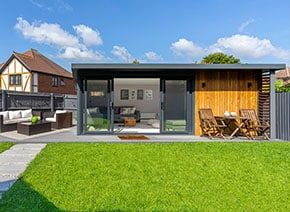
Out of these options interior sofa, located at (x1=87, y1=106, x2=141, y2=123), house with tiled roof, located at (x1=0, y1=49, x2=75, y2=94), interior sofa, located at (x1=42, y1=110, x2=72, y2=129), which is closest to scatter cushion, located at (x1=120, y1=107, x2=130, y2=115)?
interior sofa, located at (x1=87, y1=106, x2=141, y2=123)

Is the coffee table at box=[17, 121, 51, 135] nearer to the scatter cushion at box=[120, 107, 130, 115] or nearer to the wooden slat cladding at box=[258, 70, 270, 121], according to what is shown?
the scatter cushion at box=[120, 107, 130, 115]

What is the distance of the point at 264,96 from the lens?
386 inches

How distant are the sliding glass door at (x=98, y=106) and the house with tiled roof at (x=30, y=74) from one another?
20601mm

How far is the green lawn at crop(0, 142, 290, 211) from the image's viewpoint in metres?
3.84

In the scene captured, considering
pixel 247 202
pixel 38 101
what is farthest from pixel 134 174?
pixel 38 101

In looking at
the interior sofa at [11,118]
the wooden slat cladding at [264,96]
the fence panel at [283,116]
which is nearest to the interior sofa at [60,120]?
the interior sofa at [11,118]

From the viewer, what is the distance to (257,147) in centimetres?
768

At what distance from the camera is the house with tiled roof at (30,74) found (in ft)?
93.8

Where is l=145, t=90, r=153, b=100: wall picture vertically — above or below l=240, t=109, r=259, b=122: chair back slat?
above

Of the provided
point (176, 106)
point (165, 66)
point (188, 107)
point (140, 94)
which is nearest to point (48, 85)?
point (140, 94)

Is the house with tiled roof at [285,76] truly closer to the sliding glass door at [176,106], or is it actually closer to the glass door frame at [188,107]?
the glass door frame at [188,107]

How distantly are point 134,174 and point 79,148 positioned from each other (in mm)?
2693

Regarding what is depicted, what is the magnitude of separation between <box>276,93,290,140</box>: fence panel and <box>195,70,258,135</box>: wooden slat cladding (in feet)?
2.89

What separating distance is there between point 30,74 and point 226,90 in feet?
77.5
